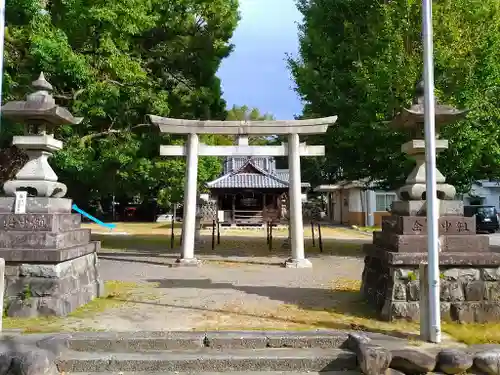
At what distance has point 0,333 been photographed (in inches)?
214

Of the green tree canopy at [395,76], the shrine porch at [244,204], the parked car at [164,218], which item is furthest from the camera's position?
the parked car at [164,218]

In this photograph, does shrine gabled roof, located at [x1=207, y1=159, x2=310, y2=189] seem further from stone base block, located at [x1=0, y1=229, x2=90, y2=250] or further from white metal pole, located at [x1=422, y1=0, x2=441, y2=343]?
white metal pole, located at [x1=422, y1=0, x2=441, y2=343]

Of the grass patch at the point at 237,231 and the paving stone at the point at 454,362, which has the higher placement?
the grass patch at the point at 237,231

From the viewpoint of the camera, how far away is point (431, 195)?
18.2 feet

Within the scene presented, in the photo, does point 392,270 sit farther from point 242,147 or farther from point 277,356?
point 242,147

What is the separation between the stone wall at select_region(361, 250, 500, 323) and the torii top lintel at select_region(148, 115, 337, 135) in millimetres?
6402

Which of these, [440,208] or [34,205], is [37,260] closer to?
[34,205]

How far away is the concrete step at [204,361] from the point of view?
4.93m

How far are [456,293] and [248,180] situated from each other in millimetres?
26445

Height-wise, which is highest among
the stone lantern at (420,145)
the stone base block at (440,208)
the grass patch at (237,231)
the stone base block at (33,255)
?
the stone lantern at (420,145)

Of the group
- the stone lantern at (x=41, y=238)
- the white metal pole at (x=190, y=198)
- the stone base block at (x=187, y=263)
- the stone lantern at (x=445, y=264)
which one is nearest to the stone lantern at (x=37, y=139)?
the stone lantern at (x=41, y=238)

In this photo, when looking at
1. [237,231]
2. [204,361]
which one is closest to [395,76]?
[204,361]

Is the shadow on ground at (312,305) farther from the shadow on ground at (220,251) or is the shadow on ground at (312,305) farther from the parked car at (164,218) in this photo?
the parked car at (164,218)

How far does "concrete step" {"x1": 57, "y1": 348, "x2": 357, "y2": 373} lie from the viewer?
493 centimetres
